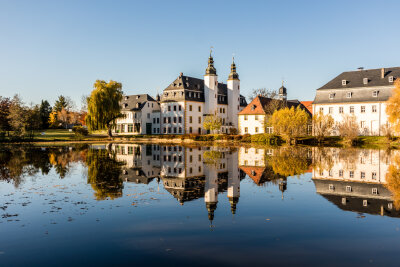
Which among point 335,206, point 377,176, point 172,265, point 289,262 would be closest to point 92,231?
point 172,265

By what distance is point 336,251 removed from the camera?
6.46 metres

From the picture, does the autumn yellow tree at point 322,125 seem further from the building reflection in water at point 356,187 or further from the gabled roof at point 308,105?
the gabled roof at point 308,105

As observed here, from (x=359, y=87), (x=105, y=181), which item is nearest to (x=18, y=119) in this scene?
(x=105, y=181)

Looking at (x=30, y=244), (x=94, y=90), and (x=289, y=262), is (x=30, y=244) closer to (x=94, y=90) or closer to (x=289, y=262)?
(x=289, y=262)

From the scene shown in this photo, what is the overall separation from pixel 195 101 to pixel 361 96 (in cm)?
3181

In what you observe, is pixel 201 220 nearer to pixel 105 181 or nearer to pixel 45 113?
pixel 105 181

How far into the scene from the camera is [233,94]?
235 ft

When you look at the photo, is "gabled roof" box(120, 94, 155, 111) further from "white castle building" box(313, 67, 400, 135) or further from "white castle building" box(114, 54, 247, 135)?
"white castle building" box(313, 67, 400, 135)

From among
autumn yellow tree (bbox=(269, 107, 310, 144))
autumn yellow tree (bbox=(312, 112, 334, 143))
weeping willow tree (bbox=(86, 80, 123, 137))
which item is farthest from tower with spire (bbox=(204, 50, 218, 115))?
autumn yellow tree (bbox=(312, 112, 334, 143))

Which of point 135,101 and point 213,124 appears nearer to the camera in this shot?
point 213,124

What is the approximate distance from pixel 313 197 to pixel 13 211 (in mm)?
10054

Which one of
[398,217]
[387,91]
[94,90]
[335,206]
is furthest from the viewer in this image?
[94,90]

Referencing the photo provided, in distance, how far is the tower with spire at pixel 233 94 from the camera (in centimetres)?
7062

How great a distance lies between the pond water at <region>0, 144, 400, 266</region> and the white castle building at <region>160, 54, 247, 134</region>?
50432 millimetres
